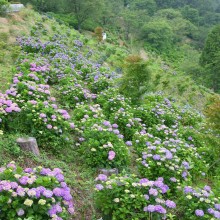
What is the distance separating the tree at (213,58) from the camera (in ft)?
87.8

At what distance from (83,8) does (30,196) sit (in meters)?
28.8

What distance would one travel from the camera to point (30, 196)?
2865 millimetres

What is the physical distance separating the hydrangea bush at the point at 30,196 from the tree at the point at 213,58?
25.7m

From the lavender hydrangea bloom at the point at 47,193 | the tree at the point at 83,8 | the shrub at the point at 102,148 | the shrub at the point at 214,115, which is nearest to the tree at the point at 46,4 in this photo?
the tree at the point at 83,8

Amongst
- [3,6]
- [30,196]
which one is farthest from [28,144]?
[3,6]

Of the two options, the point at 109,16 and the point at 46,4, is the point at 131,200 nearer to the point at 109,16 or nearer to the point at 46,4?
the point at 46,4

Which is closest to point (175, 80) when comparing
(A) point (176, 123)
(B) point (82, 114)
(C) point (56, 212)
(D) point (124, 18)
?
(A) point (176, 123)

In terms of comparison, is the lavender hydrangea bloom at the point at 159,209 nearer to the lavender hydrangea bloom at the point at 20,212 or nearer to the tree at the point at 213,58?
the lavender hydrangea bloom at the point at 20,212

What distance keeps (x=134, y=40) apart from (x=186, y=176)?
38.6 m

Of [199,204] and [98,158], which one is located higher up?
[199,204]

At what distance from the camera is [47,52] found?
1109 cm

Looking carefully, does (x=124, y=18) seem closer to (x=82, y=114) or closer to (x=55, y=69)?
(x=55, y=69)

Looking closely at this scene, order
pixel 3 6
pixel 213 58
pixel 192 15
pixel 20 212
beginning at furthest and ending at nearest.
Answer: pixel 192 15 < pixel 213 58 < pixel 3 6 < pixel 20 212

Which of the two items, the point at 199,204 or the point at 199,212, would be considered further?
the point at 199,204
